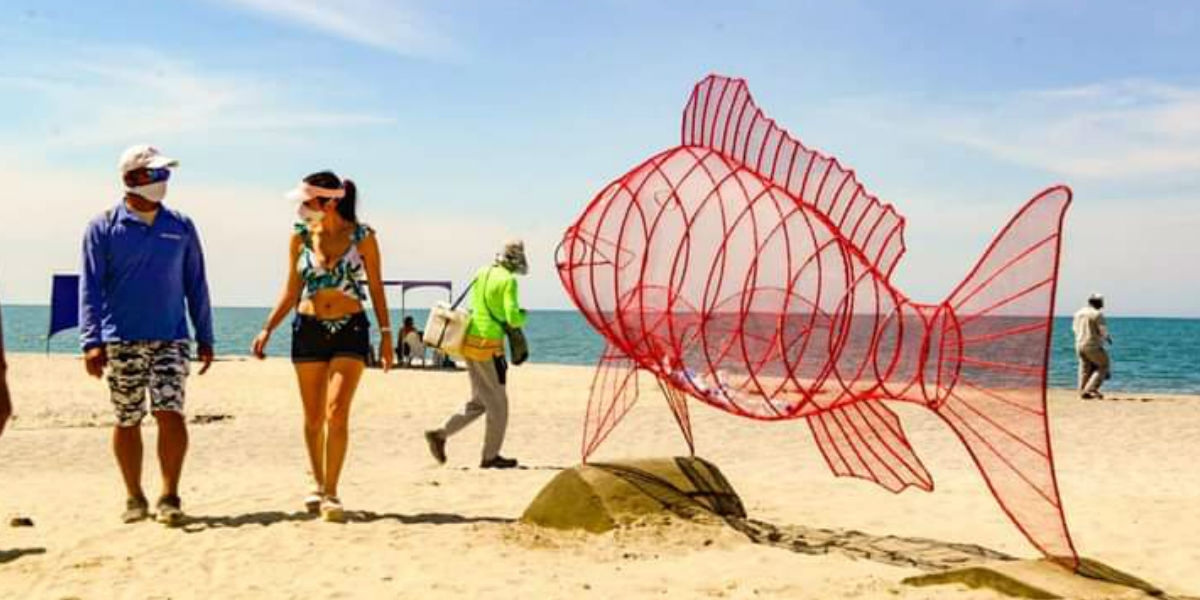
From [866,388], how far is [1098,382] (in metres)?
14.7

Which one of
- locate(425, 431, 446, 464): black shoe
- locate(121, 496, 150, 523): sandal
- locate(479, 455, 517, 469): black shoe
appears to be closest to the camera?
locate(121, 496, 150, 523): sandal

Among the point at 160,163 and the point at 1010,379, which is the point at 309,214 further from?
the point at 1010,379

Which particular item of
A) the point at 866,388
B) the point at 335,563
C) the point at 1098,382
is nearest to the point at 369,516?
the point at 335,563

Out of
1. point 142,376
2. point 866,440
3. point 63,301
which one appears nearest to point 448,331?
point 142,376

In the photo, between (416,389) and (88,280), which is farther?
(416,389)

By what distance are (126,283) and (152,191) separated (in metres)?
0.56

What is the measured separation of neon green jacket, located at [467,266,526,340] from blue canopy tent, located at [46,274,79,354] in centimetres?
2029

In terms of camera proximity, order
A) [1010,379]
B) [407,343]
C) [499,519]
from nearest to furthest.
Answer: [1010,379] < [499,519] < [407,343]

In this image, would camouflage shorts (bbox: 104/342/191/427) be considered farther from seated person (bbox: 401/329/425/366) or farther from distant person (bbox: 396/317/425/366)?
distant person (bbox: 396/317/425/366)

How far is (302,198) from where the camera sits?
273 inches

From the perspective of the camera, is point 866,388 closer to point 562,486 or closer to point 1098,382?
point 562,486

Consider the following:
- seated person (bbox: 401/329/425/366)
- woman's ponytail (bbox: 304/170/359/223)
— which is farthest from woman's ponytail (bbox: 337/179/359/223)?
seated person (bbox: 401/329/425/366)

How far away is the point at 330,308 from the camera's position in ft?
22.5

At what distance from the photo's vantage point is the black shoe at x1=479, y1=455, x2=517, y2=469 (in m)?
9.79
